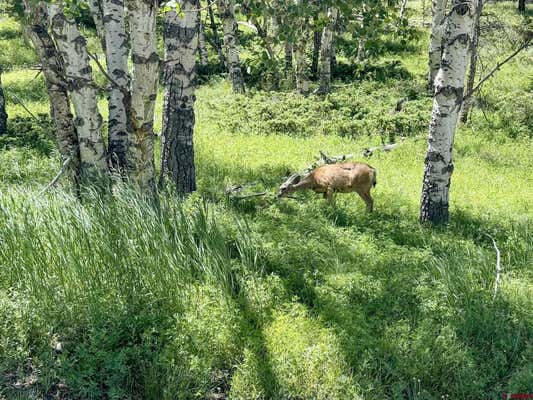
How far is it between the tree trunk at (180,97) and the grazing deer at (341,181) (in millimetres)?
1529

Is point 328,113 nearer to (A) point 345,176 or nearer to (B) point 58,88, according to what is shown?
(A) point 345,176

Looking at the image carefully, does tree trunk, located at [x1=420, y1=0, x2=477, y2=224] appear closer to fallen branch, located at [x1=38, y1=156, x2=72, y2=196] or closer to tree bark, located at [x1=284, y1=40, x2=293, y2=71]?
fallen branch, located at [x1=38, y1=156, x2=72, y2=196]

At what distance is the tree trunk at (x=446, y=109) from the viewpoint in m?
7.51

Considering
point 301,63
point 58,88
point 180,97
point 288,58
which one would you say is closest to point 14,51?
point 288,58

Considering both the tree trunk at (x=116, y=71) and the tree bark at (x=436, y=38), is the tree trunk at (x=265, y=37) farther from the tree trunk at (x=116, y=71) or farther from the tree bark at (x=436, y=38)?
the tree bark at (x=436, y=38)

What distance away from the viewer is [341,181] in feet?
29.3

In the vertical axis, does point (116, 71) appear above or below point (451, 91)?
above

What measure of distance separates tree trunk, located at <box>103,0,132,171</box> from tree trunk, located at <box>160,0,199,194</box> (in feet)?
2.83

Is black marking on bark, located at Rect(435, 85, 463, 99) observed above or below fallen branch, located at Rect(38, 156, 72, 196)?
above

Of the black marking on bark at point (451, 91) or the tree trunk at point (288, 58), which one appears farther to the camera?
the tree trunk at point (288, 58)

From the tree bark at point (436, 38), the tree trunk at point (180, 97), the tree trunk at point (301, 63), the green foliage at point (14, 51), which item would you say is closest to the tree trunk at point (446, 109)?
the tree trunk at point (180, 97)

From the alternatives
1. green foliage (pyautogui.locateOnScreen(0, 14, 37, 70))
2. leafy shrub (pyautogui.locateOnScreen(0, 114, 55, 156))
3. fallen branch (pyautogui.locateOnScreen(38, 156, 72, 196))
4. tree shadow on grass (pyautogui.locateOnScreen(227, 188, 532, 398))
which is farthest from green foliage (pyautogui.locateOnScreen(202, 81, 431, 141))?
green foliage (pyautogui.locateOnScreen(0, 14, 37, 70))

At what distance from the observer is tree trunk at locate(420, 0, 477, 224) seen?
7.51 metres

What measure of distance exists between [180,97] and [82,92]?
1.47 meters
